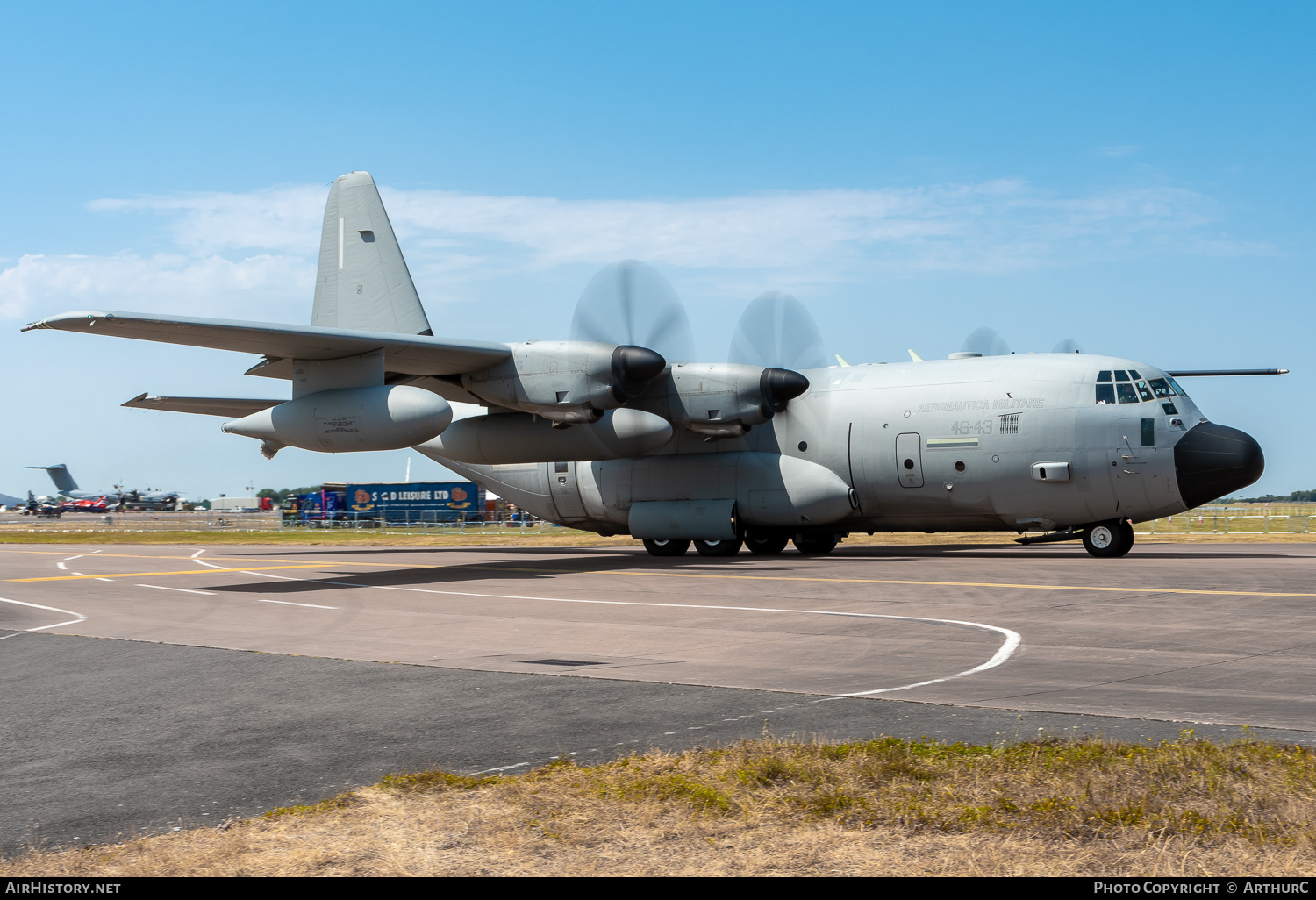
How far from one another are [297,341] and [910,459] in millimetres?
13500

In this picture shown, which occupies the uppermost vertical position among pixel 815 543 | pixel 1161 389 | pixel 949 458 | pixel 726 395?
pixel 726 395

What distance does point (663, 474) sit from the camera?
2769cm

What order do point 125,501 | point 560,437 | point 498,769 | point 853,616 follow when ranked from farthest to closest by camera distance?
1. point 125,501
2. point 560,437
3. point 853,616
4. point 498,769

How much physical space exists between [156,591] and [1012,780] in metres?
18.6

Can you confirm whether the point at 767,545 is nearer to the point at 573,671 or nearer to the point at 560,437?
the point at 560,437

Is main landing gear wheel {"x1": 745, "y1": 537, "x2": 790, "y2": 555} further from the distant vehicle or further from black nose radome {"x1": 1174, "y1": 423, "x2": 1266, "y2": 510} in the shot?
the distant vehicle

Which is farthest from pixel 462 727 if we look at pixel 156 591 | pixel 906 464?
pixel 906 464

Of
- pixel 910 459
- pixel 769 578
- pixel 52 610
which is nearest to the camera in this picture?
pixel 52 610

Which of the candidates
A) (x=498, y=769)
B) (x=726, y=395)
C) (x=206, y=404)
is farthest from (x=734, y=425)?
(x=498, y=769)

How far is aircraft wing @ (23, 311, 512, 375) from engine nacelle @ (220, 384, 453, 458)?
1.02 m

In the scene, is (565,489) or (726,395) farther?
(565,489)

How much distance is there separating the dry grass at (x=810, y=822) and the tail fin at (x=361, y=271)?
24.6m

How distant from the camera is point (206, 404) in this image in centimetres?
2928

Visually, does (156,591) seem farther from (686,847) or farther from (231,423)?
(686,847)
